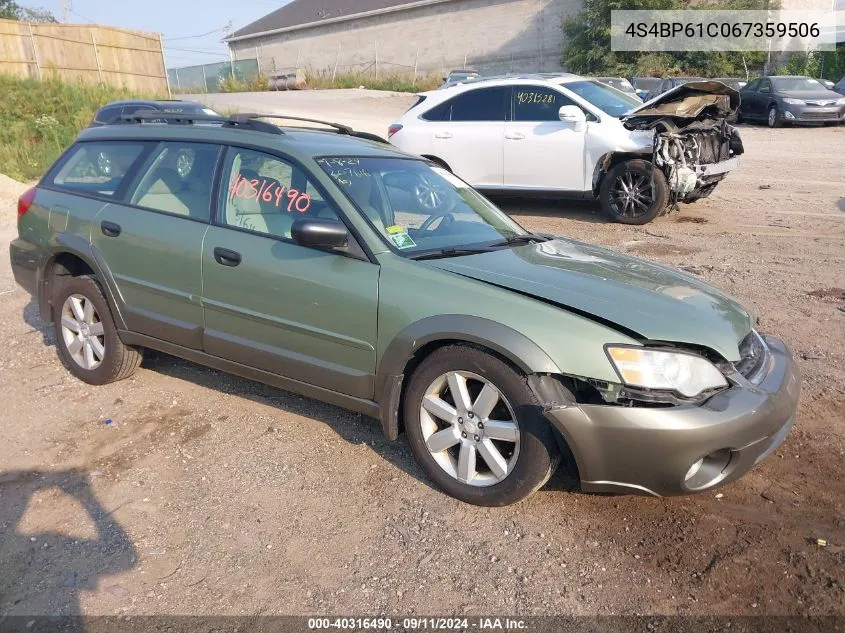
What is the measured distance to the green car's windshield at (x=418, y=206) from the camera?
3785 mm

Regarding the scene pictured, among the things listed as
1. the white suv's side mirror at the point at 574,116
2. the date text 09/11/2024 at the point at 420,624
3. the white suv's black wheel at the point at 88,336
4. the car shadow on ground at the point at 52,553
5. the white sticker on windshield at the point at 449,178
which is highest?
the white suv's side mirror at the point at 574,116

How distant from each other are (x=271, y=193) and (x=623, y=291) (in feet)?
6.48

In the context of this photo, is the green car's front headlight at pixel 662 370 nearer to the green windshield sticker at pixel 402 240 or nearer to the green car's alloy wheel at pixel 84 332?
the green windshield sticker at pixel 402 240

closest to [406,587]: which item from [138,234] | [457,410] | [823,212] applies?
[457,410]

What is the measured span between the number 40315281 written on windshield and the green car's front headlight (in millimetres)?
1850

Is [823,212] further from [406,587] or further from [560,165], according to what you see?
[406,587]

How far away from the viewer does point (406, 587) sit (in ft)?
9.28

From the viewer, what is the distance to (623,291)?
340 cm

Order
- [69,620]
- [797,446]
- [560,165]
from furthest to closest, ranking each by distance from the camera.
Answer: [560,165]
[797,446]
[69,620]

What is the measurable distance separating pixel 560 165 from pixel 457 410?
6.84 meters

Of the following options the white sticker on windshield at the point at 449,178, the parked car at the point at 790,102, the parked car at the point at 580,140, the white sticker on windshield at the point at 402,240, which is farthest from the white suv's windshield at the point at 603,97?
the parked car at the point at 790,102

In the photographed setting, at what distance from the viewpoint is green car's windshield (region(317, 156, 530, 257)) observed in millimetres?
3785

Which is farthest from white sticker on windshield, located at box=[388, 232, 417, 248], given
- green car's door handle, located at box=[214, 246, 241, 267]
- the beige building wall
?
the beige building wall

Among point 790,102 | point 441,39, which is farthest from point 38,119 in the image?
point 441,39
